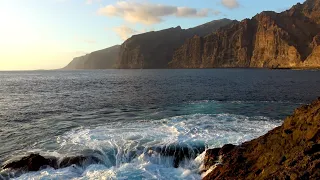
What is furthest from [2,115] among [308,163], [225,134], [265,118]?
[308,163]

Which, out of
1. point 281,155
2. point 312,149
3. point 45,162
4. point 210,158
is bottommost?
point 45,162

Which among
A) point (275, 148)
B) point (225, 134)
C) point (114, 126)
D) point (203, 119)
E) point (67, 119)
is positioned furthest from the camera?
point (67, 119)

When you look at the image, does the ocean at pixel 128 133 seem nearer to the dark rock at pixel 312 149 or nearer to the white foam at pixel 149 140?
the white foam at pixel 149 140

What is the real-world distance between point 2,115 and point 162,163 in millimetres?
31552

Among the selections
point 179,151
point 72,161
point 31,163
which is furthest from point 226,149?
point 31,163

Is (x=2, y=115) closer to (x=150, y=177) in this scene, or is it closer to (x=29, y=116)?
(x=29, y=116)

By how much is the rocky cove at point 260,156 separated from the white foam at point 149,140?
797 mm

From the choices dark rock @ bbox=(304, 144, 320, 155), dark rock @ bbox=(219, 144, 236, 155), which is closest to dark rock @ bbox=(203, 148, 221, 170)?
dark rock @ bbox=(219, 144, 236, 155)

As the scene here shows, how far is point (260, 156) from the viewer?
16641 millimetres

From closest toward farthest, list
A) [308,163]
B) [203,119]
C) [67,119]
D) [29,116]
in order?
[308,163], [203,119], [67,119], [29,116]

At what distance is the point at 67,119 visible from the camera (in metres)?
38.7

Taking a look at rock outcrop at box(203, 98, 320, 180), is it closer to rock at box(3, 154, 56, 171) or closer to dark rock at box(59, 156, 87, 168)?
dark rock at box(59, 156, 87, 168)

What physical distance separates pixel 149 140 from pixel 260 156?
1133 centimetres

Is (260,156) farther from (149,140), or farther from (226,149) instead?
(149,140)
